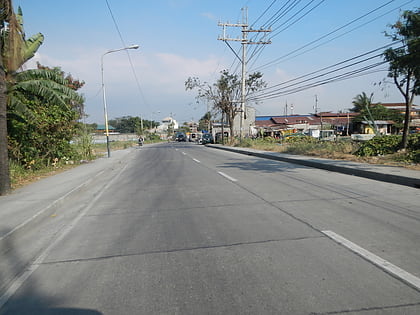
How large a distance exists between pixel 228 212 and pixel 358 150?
13.0 meters

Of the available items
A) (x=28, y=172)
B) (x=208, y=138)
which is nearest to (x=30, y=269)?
(x=28, y=172)

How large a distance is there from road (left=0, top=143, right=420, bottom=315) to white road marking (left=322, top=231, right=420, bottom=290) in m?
0.02

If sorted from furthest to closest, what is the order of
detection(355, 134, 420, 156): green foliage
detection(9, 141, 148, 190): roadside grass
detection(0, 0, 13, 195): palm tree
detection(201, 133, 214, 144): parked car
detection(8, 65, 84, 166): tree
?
1. detection(201, 133, 214, 144): parked car
2. detection(355, 134, 420, 156): green foliage
3. detection(8, 65, 84, 166): tree
4. detection(9, 141, 148, 190): roadside grass
5. detection(0, 0, 13, 195): palm tree

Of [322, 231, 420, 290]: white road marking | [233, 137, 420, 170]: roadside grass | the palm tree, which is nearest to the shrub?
[233, 137, 420, 170]: roadside grass

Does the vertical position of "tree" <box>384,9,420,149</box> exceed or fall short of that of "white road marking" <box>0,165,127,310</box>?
it exceeds it

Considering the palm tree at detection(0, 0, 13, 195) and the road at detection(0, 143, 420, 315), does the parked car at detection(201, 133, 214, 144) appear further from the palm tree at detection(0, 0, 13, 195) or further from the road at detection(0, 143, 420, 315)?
the road at detection(0, 143, 420, 315)

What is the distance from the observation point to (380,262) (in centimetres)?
370

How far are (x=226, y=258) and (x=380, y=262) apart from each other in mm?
1884

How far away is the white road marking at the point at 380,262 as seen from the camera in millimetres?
3246

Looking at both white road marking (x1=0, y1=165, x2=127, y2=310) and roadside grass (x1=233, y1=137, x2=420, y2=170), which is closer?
white road marking (x1=0, y1=165, x2=127, y2=310)

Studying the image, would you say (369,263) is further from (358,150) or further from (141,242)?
(358,150)

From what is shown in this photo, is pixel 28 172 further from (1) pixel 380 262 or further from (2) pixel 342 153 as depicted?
(2) pixel 342 153

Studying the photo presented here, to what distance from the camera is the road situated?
298 centimetres

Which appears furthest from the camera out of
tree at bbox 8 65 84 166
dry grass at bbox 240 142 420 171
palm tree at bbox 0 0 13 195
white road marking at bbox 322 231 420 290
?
dry grass at bbox 240 142 420 171
